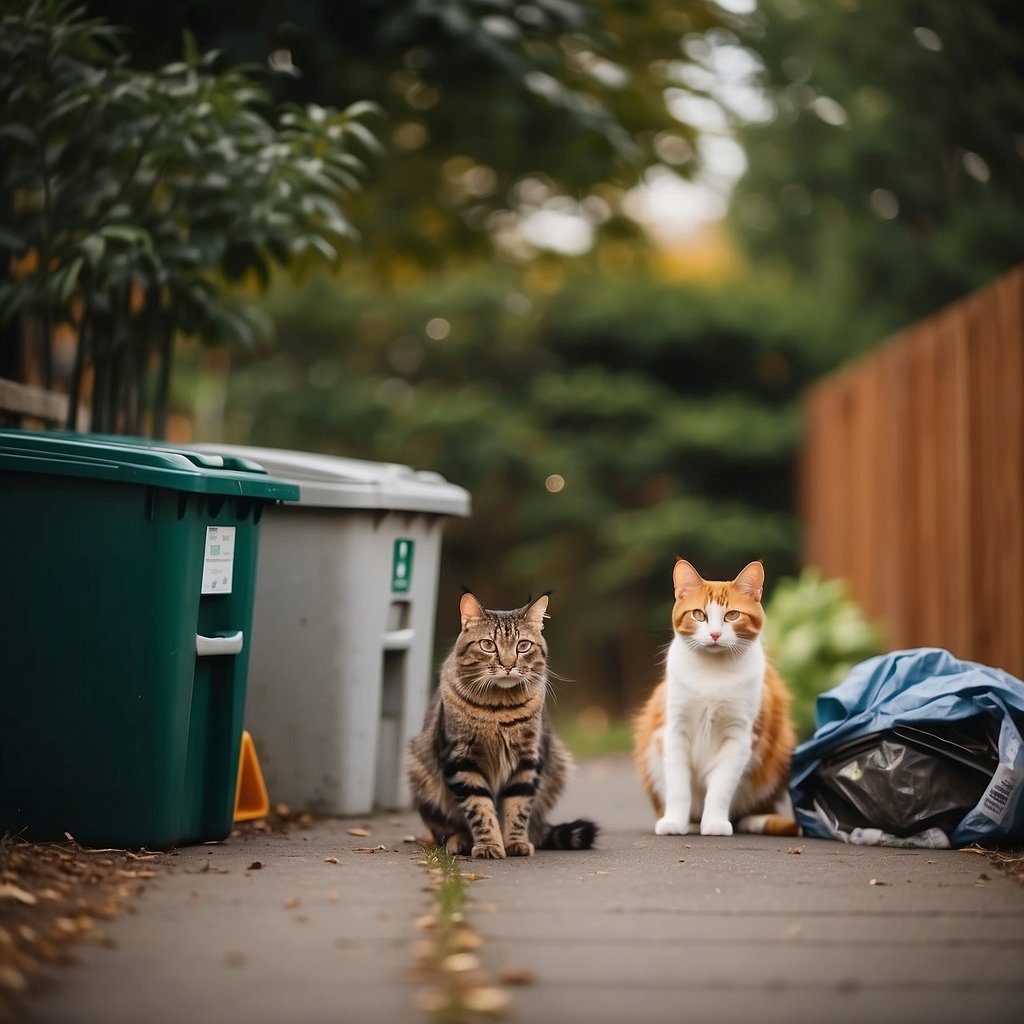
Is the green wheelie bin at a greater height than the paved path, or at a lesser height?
greater

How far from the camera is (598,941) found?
8.58 feet

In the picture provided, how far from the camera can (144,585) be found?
365 centimetres

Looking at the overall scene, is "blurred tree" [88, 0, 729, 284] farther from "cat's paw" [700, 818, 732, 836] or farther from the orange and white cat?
"cat's paw" [700, 818, 732, 836]

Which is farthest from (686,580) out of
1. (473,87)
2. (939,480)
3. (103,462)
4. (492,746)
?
(473,87)

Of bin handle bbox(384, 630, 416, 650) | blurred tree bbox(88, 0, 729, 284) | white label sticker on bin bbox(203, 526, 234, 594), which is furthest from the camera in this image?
blurred tree bbox(88, 0, 729, 284)

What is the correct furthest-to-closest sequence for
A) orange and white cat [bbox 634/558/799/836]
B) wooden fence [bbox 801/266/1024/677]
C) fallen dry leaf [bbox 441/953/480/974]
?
wooden fence [bbox 801/266/1024/677] → orange and white cat [bbox 634/558/799/836] → fallen dry leaf [bbox 441/953/480/974]

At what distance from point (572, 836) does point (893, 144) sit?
7.20 meters

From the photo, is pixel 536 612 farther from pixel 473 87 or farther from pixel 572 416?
pixel 572 416

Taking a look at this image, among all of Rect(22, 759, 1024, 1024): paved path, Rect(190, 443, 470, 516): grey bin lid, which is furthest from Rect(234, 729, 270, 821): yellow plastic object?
Rect(190, 443, 470, 516): grey bin lid

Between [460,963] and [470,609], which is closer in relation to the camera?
[460,963]

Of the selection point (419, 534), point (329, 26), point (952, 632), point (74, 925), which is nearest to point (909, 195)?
point (952, 632)

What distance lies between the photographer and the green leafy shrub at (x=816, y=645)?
7.66m

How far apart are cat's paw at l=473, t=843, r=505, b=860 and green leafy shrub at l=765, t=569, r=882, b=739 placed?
12.7ft

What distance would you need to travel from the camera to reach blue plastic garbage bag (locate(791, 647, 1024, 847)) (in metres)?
3.81
